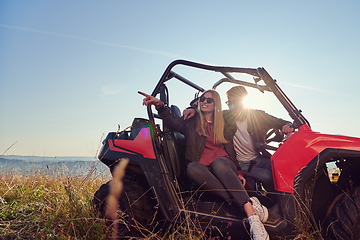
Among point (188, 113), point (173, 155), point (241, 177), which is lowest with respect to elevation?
point (241, 177)

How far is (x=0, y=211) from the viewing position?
3338 millimetres

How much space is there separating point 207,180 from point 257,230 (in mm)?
620

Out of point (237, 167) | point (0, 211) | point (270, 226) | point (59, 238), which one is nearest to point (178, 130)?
point (237, 167)

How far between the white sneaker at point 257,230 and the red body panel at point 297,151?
30 cm

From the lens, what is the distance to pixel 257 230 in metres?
2.31

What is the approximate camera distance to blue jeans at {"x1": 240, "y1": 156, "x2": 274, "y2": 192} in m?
2.62

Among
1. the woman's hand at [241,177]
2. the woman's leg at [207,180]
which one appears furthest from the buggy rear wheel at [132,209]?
the woman's hand at [241,177]

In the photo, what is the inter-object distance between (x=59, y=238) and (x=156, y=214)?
3.03ft

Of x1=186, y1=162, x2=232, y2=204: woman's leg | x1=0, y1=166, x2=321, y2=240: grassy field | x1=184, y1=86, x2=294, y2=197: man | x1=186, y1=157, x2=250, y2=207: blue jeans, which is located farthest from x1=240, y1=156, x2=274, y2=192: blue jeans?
x1=0, y1=166, x2=321, y2=240: grassy field

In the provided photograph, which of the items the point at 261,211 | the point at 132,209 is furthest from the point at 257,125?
the point at 132,209

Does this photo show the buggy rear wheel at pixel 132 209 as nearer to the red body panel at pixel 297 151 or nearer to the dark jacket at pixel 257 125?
the dark jacket at pixel 257 125

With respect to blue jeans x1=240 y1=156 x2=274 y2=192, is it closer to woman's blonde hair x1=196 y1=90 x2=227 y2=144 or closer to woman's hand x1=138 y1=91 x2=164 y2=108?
woman's blonde hair x1=196 y1=90 x2=227 y2=144

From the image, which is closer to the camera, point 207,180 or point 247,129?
point 207,180

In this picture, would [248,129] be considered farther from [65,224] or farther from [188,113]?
[65,224]
